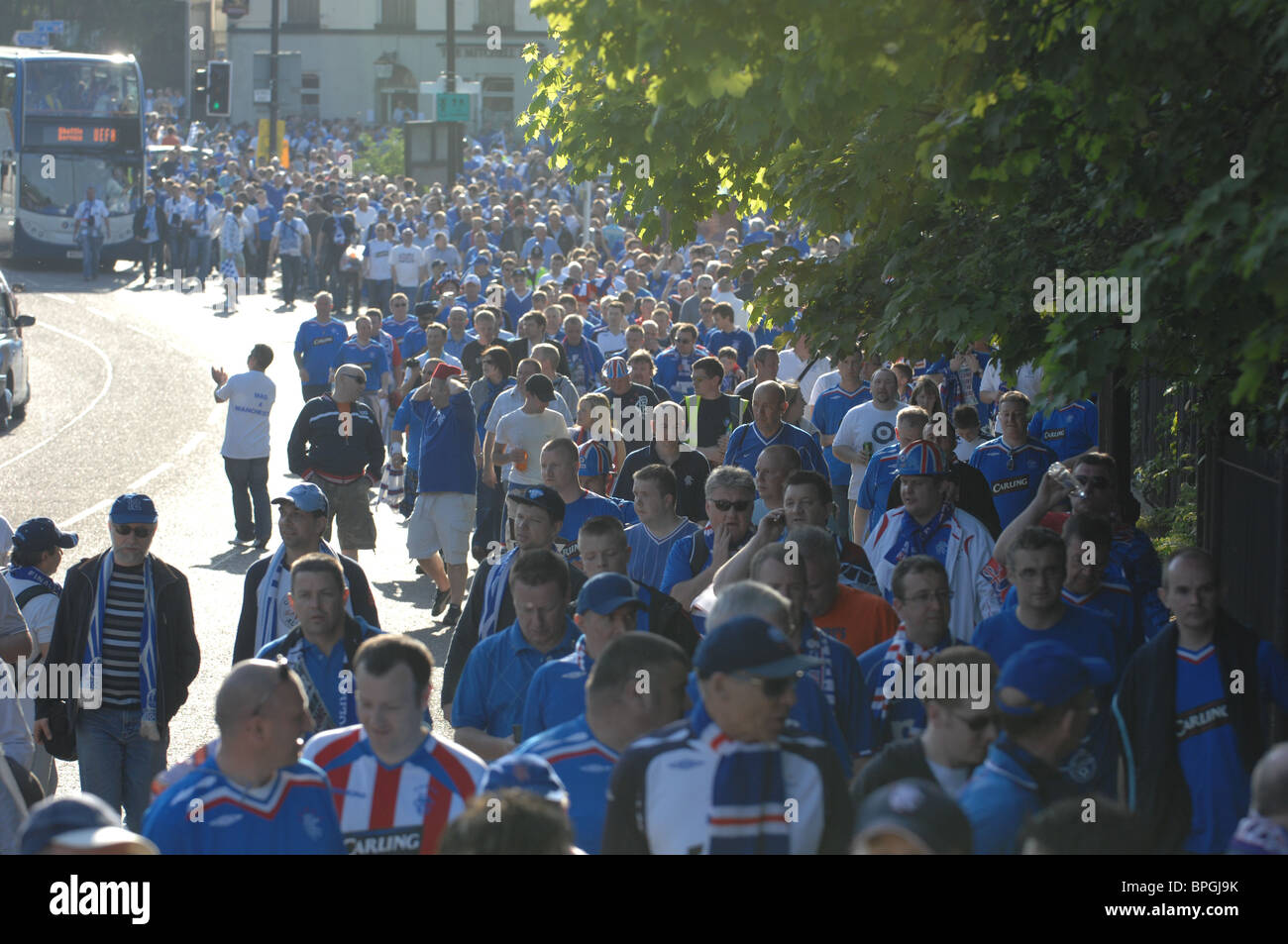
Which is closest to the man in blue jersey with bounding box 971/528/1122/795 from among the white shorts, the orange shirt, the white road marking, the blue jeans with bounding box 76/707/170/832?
the orange shirt

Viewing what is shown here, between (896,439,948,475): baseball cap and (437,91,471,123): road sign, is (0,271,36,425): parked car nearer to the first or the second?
(437,91,471,123): road sign

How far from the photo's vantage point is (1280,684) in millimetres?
6078

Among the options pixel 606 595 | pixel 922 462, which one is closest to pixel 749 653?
pixel 606 595

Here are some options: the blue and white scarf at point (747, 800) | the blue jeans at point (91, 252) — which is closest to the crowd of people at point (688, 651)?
the blue and white scarf at point (747, 800)

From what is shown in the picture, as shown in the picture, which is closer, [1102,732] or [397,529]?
[1102,732]

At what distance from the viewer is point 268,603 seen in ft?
25.7

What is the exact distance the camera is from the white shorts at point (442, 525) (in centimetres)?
1342

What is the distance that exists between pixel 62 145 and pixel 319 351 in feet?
75.7

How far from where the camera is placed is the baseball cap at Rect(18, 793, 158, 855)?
407 cm

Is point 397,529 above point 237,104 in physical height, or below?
below

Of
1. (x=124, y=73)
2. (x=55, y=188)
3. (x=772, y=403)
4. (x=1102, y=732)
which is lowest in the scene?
(x=1102, y=732)
